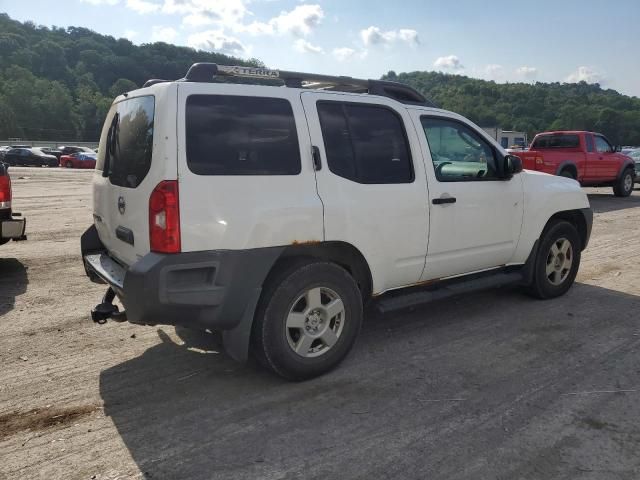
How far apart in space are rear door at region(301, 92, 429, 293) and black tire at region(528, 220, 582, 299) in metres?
1.74

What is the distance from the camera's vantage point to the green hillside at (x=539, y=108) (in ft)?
199

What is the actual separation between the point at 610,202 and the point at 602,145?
1834 millimetres

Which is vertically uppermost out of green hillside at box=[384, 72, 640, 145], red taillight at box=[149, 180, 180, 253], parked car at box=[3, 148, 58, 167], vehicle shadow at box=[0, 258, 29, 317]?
green hillside at box=[384, 72, 640, 145]

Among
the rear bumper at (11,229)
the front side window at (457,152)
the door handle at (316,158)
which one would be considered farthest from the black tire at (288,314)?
the rear bumper at (11,229)

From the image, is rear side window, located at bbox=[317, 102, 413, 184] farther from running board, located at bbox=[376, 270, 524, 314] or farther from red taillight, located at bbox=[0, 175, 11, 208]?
red taillight, located at bbox=[0, 175, 11, 208]

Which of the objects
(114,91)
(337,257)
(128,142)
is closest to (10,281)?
(128,142)

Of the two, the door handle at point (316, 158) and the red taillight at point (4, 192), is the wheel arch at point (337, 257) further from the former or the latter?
the red taillight at point (4, 192)

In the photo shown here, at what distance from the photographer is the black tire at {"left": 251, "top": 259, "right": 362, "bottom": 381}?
3586mm

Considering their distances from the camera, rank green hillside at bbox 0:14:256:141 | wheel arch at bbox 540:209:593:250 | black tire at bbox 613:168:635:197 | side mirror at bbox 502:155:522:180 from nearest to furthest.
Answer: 1. side mirror at bbox 502:155:522:180
2. wheel arch at bbox 540:209:593:250
3. black tire at bbox 613:168:635:197
4. green hillside at bbox 0:14:256:141

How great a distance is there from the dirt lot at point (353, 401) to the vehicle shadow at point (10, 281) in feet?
0.60

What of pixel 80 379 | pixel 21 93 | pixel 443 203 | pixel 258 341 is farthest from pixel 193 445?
pixel 21 93

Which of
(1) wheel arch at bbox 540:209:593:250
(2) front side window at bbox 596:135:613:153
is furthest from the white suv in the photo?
(2) front side window at bbox 596:135:613:153

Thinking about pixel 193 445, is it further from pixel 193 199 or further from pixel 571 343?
pixel 571 343

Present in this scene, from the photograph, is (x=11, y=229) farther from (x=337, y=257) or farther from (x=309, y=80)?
(x=337, y=257)
